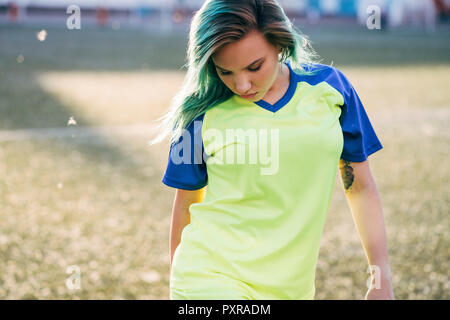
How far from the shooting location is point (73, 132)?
7.87 metres

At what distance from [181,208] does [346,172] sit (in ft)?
2.00

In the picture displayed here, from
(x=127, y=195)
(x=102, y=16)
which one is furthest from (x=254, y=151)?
(x=102, y=16)

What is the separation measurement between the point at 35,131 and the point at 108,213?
3.41 m

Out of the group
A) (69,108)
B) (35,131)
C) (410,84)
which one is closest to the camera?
(35,131)

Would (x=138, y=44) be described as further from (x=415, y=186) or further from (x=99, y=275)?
(x=99, y=275)

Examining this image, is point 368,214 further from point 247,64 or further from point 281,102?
point 247,64

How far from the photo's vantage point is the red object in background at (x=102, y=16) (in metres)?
32.7

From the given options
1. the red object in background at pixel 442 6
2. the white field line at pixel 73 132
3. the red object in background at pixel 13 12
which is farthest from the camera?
the red object in background at pixel 442 6

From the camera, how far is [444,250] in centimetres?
424

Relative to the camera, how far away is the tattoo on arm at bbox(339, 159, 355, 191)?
211 centimetres

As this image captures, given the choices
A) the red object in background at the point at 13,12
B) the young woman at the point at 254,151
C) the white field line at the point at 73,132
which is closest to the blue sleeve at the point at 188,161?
the young woman at the point at 254,151

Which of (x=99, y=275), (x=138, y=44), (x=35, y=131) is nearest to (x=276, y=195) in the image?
(x=99, y=275)

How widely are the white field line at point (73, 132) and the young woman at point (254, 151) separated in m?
5.73

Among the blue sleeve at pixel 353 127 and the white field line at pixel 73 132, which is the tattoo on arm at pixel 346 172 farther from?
the white field line at pixel 73 132
